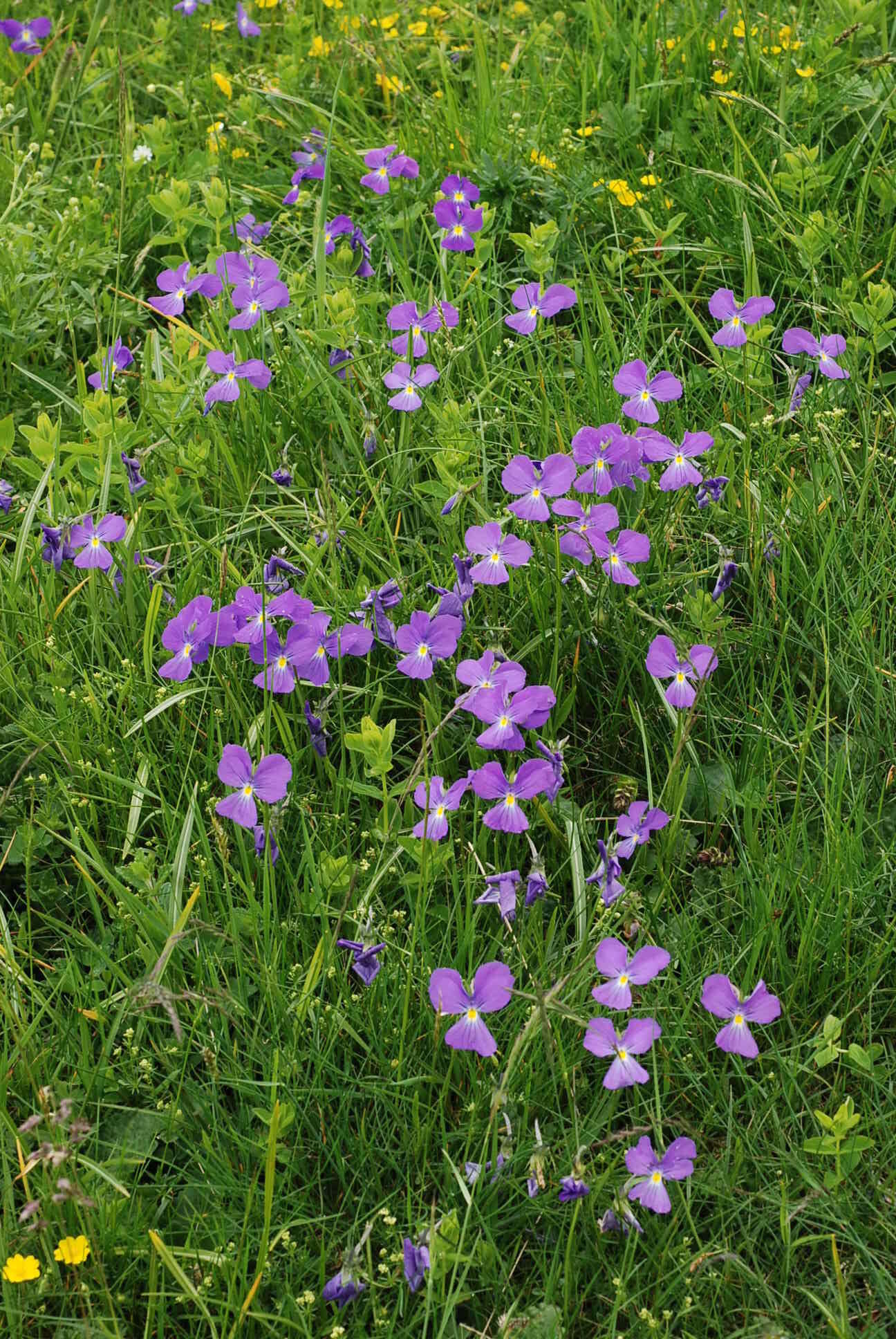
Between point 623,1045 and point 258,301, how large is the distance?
73.0 inches

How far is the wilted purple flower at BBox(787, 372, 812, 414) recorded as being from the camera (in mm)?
2717

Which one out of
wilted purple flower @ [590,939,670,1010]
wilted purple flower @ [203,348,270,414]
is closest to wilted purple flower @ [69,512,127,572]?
wilted purple flower @ [203,348,270,414]

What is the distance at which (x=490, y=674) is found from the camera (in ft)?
7.33

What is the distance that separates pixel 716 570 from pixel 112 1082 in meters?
1.42

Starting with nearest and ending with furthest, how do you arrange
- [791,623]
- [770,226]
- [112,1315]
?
[112,1315]
[791,623]
[770,226]

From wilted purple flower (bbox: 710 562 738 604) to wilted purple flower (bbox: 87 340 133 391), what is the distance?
1.44 m

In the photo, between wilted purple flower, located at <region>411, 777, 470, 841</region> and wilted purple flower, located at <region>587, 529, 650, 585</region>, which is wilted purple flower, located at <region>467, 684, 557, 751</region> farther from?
wilted purple flower, located at <region>587, 529, 650, 585</region>

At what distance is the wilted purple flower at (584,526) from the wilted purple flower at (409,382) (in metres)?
0.51

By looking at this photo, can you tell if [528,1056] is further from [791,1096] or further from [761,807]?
[761,807]

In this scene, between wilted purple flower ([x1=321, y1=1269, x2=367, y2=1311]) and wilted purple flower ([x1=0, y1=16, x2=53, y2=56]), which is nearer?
wilted purple flower ([x1=321, y1=1269, x2=367, y2=1311])

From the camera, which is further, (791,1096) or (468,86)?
(468,86)

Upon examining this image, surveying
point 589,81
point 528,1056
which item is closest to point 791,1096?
point 528,1056

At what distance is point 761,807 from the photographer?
225cm

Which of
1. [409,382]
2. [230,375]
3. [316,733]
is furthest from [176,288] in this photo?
[316,733]
